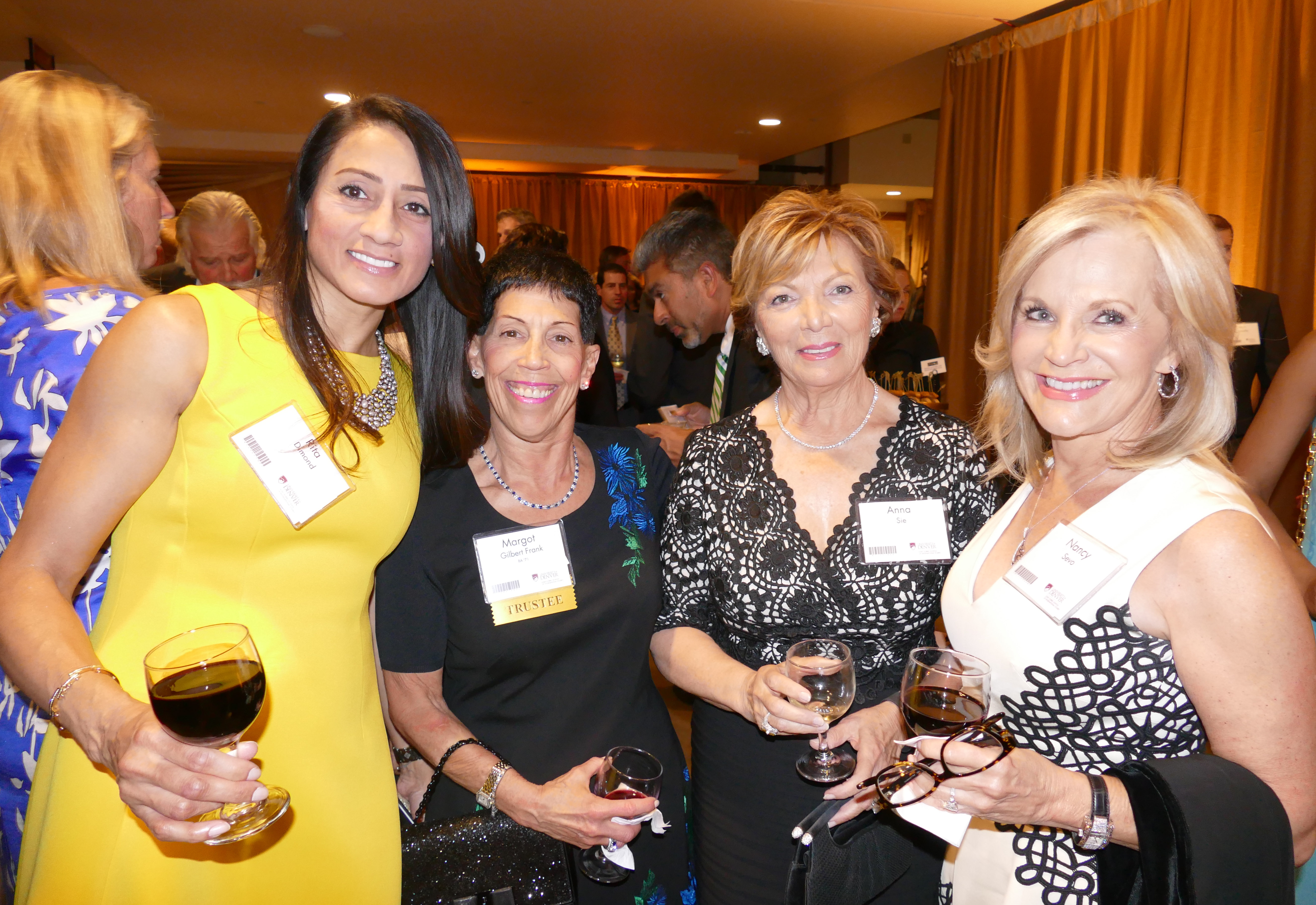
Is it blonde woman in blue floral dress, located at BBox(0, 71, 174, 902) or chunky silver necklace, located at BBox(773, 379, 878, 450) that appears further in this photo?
chunky silver necklace, located at BBox(773, 379, 878, 450)

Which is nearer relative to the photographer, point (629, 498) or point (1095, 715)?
→ point (1095, 715)

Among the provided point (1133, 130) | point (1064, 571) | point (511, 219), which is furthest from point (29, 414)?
point (1133, 130)

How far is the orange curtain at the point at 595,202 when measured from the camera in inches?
466

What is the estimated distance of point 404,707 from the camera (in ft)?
5.62

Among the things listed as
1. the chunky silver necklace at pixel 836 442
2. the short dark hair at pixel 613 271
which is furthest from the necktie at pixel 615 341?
the chunky silver necklace at pixel 836 442

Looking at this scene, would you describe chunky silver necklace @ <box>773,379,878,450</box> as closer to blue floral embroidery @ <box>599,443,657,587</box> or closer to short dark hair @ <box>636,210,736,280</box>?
blue floral embroidery @ <box>599,443,657,587</box>

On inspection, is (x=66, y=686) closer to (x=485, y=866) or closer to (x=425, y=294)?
(x=485, y=866)

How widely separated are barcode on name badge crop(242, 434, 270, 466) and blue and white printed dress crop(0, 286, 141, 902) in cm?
54

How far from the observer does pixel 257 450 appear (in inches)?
53.0

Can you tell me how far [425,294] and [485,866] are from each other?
1163 millimetres

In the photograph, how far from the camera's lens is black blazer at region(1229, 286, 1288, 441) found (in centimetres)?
437

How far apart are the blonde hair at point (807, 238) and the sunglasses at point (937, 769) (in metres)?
1.01

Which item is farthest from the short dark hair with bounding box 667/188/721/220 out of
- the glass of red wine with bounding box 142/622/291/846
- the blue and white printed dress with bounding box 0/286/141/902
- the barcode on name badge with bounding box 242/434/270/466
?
the glass of red wine with bounding box 142/622/291/846

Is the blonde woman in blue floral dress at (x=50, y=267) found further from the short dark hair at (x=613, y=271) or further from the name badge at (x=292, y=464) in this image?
the short dark hair at (x=613, y=271)
